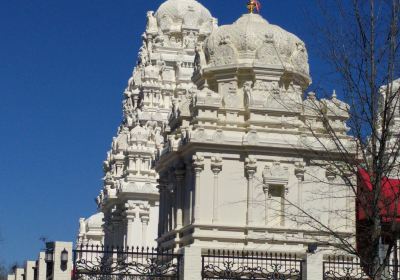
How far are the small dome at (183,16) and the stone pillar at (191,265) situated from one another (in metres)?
43.2

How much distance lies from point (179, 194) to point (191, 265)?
13.3 m

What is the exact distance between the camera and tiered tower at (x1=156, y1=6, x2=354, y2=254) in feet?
132

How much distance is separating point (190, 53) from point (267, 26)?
2498cm

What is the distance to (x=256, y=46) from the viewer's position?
146 ft

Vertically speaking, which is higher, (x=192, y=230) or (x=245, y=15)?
(x=245, y=15)

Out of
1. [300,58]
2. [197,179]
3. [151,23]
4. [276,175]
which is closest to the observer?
[197,179]

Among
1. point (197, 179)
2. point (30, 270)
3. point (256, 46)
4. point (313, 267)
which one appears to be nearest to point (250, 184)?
point (197, 179)

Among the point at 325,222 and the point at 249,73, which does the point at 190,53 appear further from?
the point at 325,222

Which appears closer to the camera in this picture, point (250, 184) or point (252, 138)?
point (250, 184)

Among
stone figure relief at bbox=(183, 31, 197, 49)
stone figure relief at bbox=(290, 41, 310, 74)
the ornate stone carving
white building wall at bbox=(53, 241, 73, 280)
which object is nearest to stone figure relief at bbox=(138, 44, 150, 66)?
stone figure relief at bbox=(183, 31, 197, 49)

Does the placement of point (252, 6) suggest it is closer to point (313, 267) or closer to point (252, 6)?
point (252, 6)

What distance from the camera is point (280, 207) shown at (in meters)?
41.4

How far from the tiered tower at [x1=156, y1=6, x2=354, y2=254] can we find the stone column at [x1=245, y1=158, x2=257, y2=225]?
0.04 m

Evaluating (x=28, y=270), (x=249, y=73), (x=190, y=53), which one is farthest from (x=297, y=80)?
(x=190, y=53)
